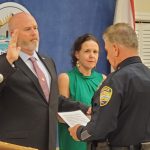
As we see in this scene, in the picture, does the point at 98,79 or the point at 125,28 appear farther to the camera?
the point at 98,79

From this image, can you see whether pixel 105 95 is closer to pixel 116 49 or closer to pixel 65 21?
pixel 116 49

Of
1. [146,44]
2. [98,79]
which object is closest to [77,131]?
[98,79]

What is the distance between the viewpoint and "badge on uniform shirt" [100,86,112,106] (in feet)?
6.96

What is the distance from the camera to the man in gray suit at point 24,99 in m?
2.44

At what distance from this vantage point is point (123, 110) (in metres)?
2.15

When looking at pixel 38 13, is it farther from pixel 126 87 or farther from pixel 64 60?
pixel 126 87

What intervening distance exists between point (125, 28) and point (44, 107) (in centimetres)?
73

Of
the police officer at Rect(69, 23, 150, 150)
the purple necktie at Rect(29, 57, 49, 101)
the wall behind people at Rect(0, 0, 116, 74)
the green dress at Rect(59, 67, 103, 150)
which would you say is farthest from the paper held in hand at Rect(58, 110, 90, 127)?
the wall behind people at Rect(0, 0, 116, 74)

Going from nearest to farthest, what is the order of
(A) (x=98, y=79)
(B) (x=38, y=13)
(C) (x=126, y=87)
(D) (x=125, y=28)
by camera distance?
(C) (x=126, y=87) < (D) (x=125, y=28) < (A) (x=98, y=79) < (B) (x=38, y=13)

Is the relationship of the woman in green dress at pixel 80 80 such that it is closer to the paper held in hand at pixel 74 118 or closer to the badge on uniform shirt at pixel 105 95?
the paper held in hand at pixel 74 118

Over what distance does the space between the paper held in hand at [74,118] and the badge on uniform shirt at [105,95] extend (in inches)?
17.7

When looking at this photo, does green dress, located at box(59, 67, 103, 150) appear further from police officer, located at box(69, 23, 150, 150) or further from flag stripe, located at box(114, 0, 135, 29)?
flag stripe, located at box(114, 0, 135, 29)

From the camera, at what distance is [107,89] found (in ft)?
7.03

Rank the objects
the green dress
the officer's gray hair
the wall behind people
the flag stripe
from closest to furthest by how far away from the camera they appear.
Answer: the officer's gray hair < the green dress < the wall behind people < the flag stripe
